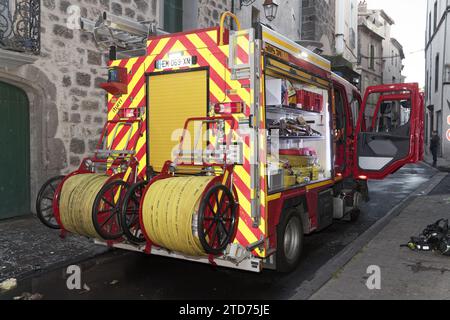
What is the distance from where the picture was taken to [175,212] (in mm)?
4336

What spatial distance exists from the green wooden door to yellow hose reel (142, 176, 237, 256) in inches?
197

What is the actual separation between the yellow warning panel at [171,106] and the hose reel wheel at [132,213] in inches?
22.8

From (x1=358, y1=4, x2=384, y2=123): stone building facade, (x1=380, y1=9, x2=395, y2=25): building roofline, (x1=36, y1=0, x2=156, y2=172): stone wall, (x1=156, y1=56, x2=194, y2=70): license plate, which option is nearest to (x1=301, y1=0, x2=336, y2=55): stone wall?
(x1=36, y1=0, x2=156, y2=172): stone wall

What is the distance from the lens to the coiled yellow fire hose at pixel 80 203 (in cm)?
504

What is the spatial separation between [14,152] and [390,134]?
730 centimetres

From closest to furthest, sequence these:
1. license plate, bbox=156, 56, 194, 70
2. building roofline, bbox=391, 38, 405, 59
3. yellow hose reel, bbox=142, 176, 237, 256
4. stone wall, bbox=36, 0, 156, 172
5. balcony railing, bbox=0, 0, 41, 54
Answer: yellow hose reel, bbox=142, 176, 237, 256 < license plate, bbox=156, 56, 194, 70 < balcony railing, bbox=0, 0, 41, 54 < stone wall, bbox=36, 0, 156, 172 < building roofline, bbox=391, 38, 405, 59

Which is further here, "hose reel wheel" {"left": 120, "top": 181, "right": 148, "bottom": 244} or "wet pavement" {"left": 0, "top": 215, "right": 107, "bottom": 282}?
"wet pavement" {"left": 0, "top": 215, "right": 107, "bottom": 282}

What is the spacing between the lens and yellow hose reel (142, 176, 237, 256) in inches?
168

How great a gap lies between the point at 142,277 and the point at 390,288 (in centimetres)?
296

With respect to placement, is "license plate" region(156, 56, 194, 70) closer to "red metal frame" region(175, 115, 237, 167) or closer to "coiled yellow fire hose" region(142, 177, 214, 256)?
"red metal frame" region(175, 115, 237, 167)

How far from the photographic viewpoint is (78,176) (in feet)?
17.8
